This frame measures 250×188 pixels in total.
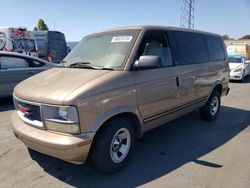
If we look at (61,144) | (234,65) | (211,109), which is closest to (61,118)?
(61,144)

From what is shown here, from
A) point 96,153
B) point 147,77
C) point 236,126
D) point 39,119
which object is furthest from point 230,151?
point 39,119

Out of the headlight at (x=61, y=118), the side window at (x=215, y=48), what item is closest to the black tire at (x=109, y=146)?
the headlight at (x=61, y=118)

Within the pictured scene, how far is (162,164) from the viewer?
3947 millimetres

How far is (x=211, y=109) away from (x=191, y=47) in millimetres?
1804

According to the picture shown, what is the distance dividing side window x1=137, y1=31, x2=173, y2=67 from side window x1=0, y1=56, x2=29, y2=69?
5024mm

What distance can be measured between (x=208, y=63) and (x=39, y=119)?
3878mm

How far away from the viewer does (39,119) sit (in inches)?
131

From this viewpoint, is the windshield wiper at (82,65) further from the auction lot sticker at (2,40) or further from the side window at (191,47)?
the auction lot sticker at (2,40)

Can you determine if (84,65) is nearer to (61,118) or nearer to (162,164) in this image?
(61,118)

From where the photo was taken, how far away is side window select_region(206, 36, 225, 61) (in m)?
5.97

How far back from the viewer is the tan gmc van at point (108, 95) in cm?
311

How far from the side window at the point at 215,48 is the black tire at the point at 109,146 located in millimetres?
3226

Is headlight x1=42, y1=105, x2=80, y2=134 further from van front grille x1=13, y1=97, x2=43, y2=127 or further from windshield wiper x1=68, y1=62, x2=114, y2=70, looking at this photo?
windshield wiper x1=68, y1=62, x2=114, y2=70

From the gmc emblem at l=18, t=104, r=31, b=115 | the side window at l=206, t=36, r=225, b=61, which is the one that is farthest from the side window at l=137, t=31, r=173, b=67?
the side window at l=206, t=36, r=225, b=61
